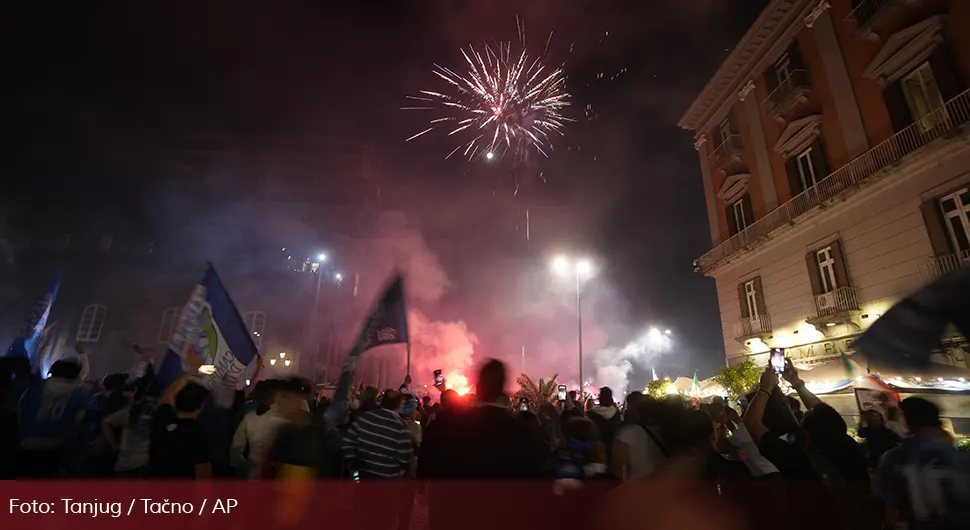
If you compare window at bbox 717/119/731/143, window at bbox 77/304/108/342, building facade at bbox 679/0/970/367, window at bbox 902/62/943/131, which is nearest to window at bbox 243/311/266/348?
window at bbox 77/304/108/342

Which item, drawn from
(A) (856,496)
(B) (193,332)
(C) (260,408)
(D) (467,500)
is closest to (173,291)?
(B) (193,332)

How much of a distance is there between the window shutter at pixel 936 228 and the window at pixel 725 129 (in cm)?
1057

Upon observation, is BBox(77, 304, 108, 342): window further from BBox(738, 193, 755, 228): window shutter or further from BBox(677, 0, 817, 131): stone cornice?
BBox(738, 193, 755, 228): window shutter

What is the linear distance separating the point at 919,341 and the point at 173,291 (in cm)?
4204

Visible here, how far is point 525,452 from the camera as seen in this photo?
11.2 feet

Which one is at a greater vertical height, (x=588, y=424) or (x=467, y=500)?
(x=588, y=424)

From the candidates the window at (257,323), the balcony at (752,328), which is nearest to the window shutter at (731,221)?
the balcony at (752,328)

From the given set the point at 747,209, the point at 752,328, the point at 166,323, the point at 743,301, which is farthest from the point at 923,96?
the point at 166,323

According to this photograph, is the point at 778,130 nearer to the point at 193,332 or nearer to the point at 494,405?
the point at 494,405

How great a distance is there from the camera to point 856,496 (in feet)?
12.8

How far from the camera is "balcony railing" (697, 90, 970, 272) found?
11.7m

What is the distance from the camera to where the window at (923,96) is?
40.8 ft

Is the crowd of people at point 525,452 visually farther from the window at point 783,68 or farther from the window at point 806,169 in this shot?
the window at point 783,68

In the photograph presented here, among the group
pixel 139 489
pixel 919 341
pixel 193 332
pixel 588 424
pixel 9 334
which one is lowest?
pixel 139 489
